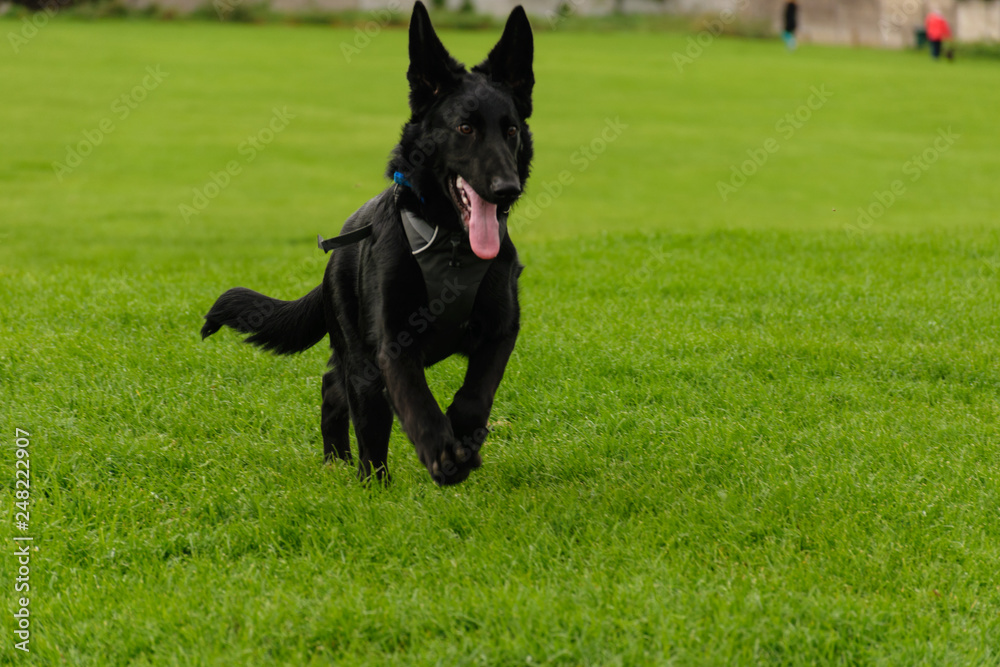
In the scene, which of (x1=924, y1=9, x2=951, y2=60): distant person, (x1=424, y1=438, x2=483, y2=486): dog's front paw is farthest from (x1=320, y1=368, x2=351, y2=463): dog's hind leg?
(x1=924, y1=9, x2=951, y2=60): distant person

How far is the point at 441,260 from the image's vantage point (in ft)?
14.1

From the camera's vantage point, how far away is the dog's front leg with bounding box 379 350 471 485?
4008 mm

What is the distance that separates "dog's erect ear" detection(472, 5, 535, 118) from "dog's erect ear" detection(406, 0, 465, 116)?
15cm

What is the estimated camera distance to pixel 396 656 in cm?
325

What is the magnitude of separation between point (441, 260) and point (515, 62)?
99cm

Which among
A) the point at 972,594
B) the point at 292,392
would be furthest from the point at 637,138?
the point at 972,594

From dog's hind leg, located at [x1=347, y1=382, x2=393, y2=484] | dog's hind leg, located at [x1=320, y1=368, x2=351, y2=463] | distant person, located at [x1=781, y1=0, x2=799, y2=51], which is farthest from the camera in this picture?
distant person, located at [x1=781, y1=0, x2=799, y2=51]

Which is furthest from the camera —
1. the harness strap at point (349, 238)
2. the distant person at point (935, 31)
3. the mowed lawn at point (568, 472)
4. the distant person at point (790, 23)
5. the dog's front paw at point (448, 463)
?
the distant person at point (790, 23)

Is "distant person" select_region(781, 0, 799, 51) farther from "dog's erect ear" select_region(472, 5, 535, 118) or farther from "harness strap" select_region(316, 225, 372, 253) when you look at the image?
"harness strap" select_region(316, 225, 372, 253)

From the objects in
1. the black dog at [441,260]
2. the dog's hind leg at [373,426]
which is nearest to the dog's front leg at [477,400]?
the black dog at [441,260]

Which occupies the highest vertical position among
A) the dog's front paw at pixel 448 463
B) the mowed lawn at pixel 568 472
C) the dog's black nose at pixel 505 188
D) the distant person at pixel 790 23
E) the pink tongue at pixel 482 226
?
the dog's black nose at pixel 505 188

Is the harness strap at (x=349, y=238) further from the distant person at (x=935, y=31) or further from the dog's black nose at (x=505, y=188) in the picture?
the distant person at (x=935, y=31)

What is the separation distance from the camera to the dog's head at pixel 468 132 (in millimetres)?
4211

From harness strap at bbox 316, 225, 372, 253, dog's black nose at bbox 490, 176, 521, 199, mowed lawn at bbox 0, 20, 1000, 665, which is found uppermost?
dog's black nose at bbox 490, 176, 521, 199
